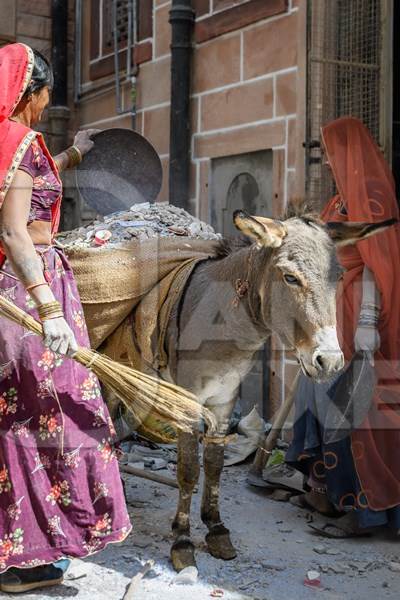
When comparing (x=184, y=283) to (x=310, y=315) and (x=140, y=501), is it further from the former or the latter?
(x=140, y=501)

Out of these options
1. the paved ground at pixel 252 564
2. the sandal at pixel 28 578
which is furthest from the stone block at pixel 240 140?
the sandal at pixel 28 578

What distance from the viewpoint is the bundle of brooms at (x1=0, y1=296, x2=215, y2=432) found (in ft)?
10.6

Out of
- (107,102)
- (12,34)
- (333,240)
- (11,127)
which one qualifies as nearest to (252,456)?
(333,240)

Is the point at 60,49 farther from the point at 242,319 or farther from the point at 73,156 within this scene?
the point at 242,319

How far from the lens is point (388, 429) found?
445 cm

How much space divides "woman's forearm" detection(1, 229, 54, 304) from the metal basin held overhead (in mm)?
1800

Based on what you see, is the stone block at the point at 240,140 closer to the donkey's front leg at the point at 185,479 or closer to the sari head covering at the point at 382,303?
the sari head covering at the point at 382,303

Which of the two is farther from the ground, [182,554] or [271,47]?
[271,47]

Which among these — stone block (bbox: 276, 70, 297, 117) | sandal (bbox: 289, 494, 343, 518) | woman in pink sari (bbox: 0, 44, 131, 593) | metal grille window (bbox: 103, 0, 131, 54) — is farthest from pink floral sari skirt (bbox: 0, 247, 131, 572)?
metal grille window (bbox: 103, 0, 131, 54)

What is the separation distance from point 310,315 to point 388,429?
1.33m

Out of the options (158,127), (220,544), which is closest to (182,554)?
(220,544)

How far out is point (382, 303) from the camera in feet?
14.4

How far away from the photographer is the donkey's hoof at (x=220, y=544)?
13.3 feet

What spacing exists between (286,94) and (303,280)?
122 inches
